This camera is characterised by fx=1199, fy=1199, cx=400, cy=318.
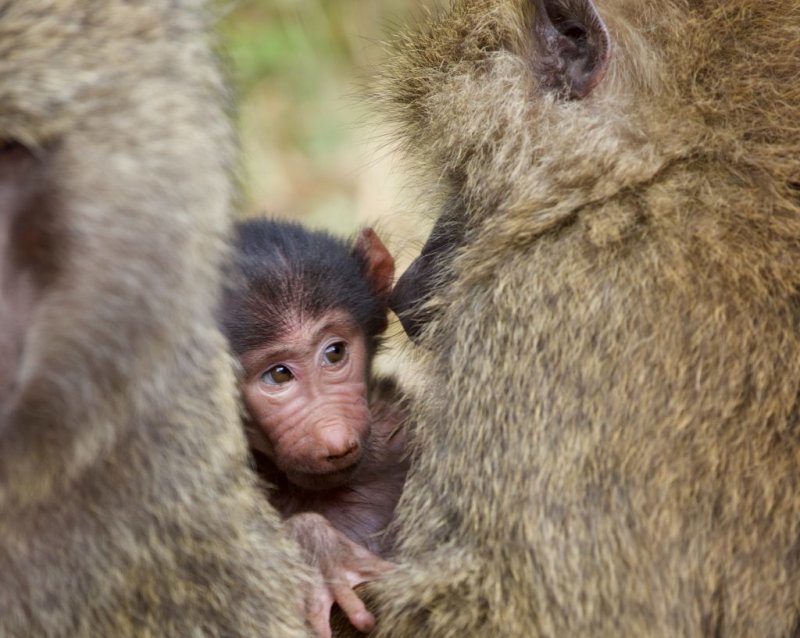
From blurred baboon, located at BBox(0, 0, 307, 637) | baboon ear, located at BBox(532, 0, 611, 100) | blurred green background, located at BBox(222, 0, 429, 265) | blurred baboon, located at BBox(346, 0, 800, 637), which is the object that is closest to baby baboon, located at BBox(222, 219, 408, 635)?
blurred baboon, located at BBox(346, 0, 800, 637)

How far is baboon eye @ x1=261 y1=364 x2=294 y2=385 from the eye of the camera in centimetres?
222

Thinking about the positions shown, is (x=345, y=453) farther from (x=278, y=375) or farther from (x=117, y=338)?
(x=117, y=338)

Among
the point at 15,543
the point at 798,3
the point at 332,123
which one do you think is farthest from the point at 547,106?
the point at 332,123

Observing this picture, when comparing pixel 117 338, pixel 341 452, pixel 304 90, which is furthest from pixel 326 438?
pixel 304 90

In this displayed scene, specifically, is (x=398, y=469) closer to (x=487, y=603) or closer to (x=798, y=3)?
(x=487, y=603)

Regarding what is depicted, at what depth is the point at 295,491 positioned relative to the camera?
221cm

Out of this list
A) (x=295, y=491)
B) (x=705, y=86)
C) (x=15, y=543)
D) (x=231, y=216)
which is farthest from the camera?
(x=295, y=491)

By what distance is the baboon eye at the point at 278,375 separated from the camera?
2221 millimetres

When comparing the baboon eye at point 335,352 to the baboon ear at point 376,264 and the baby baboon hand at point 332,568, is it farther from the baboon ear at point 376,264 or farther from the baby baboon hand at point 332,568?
the baby baboon hand at point 332,568

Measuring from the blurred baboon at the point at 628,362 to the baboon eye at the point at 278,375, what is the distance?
0.33 m

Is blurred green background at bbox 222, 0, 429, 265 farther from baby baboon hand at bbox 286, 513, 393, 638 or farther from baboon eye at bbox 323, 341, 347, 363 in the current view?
baby baboon hand at bbox 286, 513, 393, 638

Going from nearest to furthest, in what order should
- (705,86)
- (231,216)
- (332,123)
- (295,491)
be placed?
(231,216) → (705,86) → (295,491) → (332,123)

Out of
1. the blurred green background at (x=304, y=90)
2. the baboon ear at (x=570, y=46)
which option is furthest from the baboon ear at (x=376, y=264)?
the blurred green background at (x=304, y=90)

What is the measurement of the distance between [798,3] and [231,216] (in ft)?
3.27
